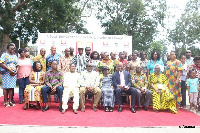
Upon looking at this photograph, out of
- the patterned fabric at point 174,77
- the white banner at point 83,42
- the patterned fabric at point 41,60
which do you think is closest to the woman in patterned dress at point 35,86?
the patterned fabric at point 41,60

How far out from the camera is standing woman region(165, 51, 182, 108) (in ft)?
20.1

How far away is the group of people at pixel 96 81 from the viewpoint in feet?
18.7

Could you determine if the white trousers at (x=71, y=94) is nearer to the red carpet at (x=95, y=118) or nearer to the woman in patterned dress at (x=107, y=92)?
the red carpet at (x=95, y=118)

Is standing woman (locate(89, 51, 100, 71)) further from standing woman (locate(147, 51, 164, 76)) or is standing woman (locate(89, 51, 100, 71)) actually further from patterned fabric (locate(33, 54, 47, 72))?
standing woman (locate(147, 51, 164, 76))

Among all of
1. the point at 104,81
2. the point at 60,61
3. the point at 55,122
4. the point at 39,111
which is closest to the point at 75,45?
the point at 60,61

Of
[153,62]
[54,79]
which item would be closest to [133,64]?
[153,62]

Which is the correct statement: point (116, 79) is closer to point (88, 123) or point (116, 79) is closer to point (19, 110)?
point (88, 123)

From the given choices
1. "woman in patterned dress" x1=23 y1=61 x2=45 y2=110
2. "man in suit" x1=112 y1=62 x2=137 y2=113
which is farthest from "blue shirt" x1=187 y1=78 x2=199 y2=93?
"woman in patterned dress" x1=23 y1=61 x2=45 y2=110

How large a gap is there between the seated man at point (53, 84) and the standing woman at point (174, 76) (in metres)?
3.13

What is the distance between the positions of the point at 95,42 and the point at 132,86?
4.25m

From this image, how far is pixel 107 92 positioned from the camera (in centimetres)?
588

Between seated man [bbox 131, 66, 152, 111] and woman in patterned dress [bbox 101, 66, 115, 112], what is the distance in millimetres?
→ 698

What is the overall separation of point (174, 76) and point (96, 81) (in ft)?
7.44

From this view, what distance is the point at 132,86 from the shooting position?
244 inches
